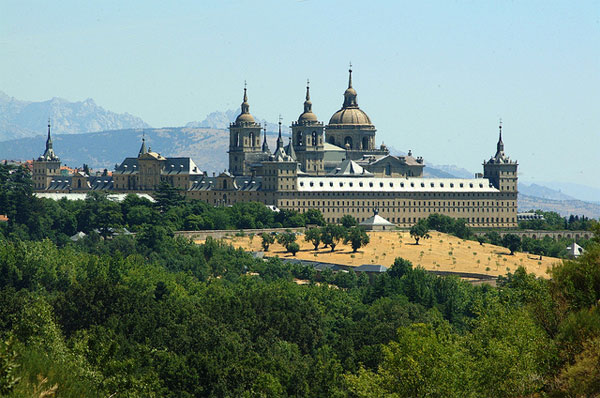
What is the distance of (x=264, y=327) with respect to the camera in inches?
3324

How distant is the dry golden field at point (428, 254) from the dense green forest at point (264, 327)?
13161 millimetres

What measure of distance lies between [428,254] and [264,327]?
67717mm

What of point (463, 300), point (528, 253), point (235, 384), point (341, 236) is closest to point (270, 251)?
point (341, 236)

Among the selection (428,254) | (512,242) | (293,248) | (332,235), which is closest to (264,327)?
(293,248)

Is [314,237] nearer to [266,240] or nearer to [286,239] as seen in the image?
[286,239]

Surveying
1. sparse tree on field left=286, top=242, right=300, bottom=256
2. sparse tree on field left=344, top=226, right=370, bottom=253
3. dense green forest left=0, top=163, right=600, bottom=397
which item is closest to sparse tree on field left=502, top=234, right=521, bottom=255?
sparse tree on field left=344, top=226, right=370, bottom=253

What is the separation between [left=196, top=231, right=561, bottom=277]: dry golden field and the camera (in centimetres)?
14250

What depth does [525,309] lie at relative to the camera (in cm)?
5969

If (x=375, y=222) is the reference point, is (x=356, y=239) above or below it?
below

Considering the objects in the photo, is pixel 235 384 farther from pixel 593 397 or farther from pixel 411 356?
pixel 593 397

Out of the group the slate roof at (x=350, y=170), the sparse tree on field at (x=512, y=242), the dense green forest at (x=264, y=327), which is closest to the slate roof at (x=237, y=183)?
the slate roof at (x=350, y=170)

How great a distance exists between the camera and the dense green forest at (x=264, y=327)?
5050 centimetres

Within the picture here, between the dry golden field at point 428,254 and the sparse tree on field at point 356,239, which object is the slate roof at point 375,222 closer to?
the dry golden field at point 428,254

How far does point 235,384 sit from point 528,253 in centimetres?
10094
